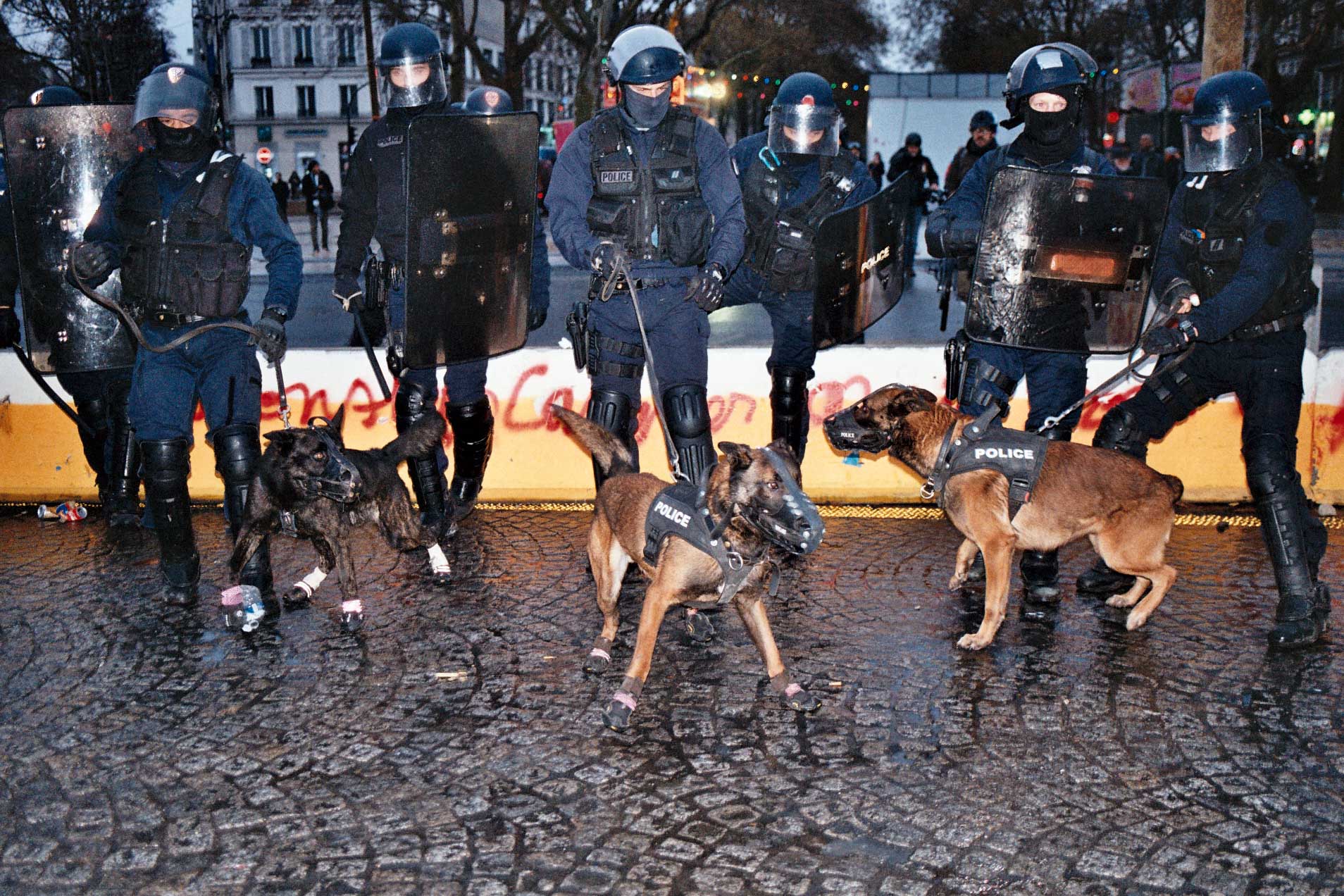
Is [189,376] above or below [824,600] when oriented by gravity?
above

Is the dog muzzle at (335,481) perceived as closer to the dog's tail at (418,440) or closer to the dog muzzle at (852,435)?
the dog's tail at (418,440)

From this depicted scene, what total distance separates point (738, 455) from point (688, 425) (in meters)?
1.58

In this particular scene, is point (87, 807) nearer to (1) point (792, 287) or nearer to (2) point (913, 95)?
(1) point (792, 287)

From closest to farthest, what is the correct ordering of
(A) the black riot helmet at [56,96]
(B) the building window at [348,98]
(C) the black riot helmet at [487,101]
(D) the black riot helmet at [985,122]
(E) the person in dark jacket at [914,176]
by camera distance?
(A) the black riot helmet at [56,96] < (C) the black riot helmet at [487,101] < (D) the black riot helmet at [985,122] < (E) the person in dark jacket at [914,176] < (B) the building window at [348,98]

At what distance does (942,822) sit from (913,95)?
4000 cm

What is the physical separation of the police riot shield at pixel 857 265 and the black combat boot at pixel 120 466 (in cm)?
377

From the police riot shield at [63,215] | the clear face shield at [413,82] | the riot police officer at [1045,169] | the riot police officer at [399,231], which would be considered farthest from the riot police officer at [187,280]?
the riot police officer at [1045,169]

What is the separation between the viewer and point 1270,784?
3924 millimetres

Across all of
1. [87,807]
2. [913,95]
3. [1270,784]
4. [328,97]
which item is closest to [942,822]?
[1270,784]

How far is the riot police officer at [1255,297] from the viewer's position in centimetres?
508

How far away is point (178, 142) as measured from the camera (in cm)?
541

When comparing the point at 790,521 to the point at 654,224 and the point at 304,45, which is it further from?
the point at 304,45

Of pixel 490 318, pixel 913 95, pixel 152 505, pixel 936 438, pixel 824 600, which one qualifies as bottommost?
pixel 824 600

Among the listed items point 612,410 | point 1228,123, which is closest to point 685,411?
point 612,410
